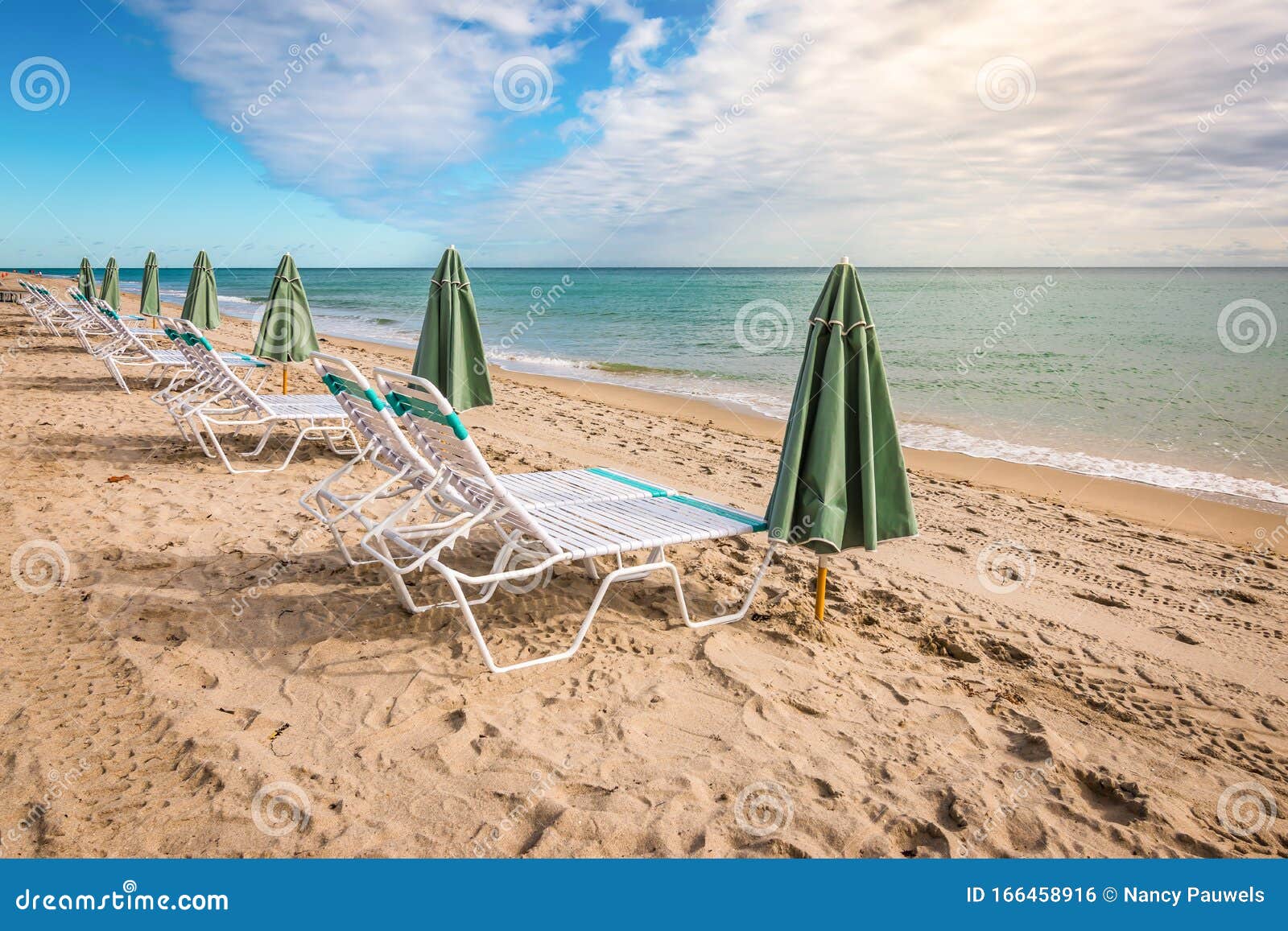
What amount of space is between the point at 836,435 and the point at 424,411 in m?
1.81

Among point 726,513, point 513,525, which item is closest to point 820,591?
point 726,513

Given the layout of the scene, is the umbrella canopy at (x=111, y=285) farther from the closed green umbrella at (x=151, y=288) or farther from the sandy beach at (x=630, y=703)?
the sandy beach at (x=630, y=703)

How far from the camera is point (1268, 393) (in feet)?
42.7

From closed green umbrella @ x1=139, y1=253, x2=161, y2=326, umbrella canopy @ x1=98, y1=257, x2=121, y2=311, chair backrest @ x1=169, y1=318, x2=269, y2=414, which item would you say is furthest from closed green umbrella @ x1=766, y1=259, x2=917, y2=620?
umbrella canopy @ x1=98, y1=257, x2=121, y2=311

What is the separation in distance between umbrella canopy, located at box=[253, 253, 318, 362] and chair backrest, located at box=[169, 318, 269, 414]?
4.95 ft

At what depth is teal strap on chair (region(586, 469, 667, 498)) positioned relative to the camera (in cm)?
434

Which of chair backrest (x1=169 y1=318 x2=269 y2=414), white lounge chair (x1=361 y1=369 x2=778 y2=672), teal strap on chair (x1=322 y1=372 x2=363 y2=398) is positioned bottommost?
white lounge chair (x1=361 y1=369 x2=778 y2=672)

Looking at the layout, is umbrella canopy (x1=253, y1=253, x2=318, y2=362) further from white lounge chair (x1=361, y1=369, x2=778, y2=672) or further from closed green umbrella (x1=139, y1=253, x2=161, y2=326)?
closed green umbrella (x1=139, y1=253, x2=161, y2=326)

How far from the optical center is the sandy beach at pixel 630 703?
Result: 237 cm

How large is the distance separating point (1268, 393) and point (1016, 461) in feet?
24.2

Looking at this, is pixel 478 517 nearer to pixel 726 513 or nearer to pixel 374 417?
pixel 374 417

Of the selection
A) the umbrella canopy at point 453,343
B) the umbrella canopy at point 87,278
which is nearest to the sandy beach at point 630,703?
the umbrella canopy at point 453,343
